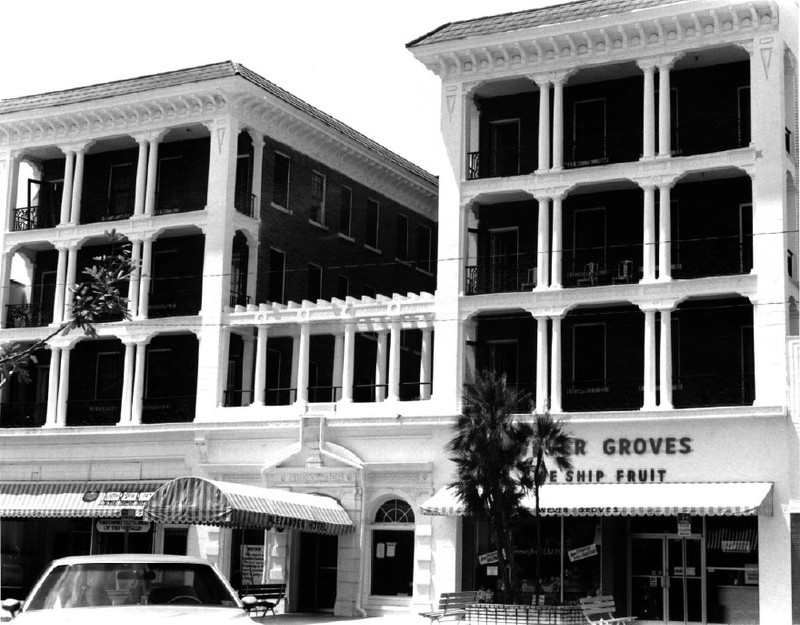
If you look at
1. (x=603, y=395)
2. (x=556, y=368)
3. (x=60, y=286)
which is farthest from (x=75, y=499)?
(x=603, y=395)

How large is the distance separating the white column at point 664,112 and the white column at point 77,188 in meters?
19.1

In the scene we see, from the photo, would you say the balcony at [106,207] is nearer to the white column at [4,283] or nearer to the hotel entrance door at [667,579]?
the white column at [4,283]

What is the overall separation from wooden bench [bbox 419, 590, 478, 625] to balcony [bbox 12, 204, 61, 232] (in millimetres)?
21998

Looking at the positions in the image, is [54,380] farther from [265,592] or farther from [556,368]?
[556,368]

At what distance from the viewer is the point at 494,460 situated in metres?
27.9

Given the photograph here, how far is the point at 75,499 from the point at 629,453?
56.9 feet

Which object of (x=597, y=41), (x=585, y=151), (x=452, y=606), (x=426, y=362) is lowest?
(x=452, y=606)

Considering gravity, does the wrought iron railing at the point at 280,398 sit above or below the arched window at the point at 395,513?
above

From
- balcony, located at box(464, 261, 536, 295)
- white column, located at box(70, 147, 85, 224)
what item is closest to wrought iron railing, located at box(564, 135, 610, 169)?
balcony, located at box(464, 261, 536, 295)

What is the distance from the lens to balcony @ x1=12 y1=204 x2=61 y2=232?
4556 centimetres

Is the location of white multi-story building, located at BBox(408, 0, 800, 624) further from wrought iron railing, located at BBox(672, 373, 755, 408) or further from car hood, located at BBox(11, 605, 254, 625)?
car hood, located at BBox(11, 605, 254, 625)

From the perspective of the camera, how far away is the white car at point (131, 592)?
12164 mm

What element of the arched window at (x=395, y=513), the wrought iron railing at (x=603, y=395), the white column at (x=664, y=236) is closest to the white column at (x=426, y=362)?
the arched window at (x=395, y=513)

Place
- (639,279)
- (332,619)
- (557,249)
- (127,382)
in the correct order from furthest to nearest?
(127,382)
(557,249)
(639,279)
(332,619)
